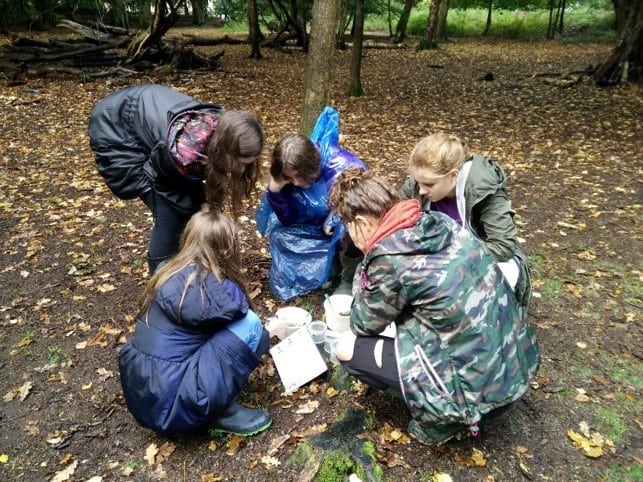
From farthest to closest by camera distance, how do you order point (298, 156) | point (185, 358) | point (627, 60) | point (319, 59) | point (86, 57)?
point (86, 57) → point (627, 60) → point (319, 59) → point (298, 156) → point (185, 358)

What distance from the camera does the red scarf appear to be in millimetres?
1889

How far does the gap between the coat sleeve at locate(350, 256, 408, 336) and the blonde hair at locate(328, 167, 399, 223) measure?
24cm

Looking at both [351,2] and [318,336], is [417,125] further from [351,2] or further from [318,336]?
[351,2]

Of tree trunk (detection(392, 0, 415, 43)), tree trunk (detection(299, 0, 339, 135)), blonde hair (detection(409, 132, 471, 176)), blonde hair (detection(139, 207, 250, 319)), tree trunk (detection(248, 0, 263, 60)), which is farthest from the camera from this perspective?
tree trunk (detection(392, 0, 415, 43))

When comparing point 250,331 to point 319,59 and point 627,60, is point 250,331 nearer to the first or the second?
point 319,59

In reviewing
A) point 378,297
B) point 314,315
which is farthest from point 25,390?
point 378,297

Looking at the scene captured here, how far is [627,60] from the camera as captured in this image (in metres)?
9.85

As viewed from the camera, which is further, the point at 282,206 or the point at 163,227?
the point at 282,206

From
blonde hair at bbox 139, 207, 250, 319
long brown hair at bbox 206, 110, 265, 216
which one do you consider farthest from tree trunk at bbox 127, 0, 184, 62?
blonde hair at bbox 139, 207, 250, 319

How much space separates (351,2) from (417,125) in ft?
36.8

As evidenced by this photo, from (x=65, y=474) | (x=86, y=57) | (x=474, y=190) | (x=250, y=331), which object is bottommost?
(x=65, y=474)

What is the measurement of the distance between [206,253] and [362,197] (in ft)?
2.62

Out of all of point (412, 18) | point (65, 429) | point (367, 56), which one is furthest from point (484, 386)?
point (412, 18)

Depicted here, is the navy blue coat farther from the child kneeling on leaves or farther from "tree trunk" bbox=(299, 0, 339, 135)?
"tree trunk" bbox=(299, 0, 339, 135)
